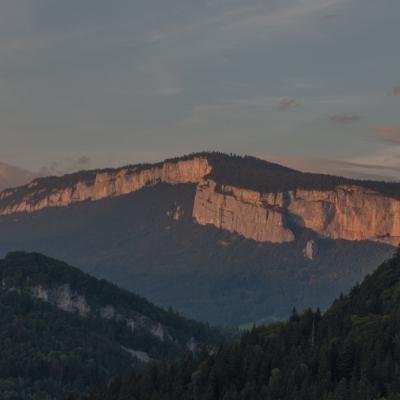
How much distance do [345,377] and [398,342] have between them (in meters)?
7.71

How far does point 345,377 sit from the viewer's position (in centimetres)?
19862

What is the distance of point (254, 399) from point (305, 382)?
7.24 meters

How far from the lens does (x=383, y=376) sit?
19088cm

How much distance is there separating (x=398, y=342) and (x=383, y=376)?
9.92 m

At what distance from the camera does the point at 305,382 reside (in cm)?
19362

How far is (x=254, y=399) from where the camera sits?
647 feet

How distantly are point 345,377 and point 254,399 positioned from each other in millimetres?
11207

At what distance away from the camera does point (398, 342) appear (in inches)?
7869

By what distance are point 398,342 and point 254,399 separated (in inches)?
735

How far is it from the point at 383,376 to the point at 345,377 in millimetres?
8623

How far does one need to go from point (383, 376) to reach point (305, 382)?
362 inches
